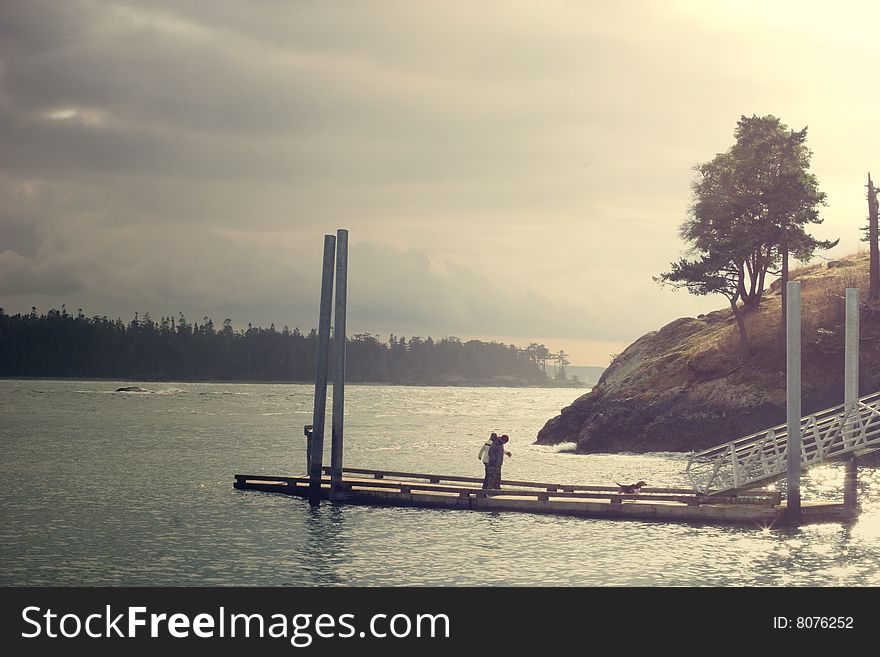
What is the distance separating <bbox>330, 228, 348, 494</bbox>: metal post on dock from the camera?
3145cm

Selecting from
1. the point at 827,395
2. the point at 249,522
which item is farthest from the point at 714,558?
the point at 827,395

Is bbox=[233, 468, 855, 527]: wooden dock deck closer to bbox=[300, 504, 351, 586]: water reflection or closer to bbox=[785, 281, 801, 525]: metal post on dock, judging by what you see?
bbox=[785, 281, 801, 525]: metal post on dock

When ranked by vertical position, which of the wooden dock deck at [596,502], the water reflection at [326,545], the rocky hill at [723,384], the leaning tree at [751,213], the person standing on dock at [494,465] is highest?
the leaning tree at [751,213]

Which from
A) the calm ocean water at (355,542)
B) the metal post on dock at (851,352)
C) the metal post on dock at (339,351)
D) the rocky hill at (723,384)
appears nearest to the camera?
the calm ocean water at (355,542)

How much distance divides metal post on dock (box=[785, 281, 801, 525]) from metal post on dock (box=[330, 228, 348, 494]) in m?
14.8

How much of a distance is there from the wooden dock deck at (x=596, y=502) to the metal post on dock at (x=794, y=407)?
474 mm

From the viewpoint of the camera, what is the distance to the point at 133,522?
2778cm

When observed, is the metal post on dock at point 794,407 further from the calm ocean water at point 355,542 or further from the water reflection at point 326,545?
the water reflection at point 326,545

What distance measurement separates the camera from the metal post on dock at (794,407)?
1046 inches

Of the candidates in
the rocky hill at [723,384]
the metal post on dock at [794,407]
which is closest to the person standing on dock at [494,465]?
the metal post on dock at [794,407]

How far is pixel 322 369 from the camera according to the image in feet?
109

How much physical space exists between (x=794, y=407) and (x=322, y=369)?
1650cm

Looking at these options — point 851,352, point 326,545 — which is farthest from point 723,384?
point 326,545

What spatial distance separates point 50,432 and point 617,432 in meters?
45.2
